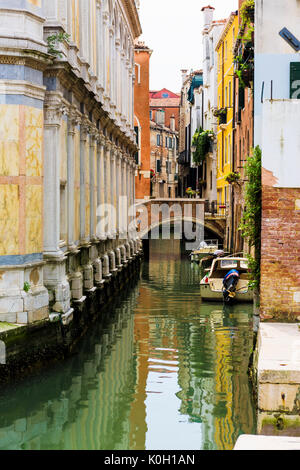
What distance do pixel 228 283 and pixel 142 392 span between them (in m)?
9.15

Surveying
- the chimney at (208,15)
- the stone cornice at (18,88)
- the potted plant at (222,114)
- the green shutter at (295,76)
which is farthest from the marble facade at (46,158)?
the chimney at (208,15)

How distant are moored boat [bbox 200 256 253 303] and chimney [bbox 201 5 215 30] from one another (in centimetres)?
2733

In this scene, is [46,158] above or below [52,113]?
below

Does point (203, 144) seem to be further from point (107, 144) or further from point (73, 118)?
point (73, 118)

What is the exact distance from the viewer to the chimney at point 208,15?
4416 centimetres

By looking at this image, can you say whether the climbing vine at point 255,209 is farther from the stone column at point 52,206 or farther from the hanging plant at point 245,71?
the hanging plant at point 245,71

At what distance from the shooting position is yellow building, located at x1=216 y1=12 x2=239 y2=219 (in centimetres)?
3056

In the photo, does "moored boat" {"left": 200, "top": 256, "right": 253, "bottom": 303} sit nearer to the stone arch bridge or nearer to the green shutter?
the green shutter

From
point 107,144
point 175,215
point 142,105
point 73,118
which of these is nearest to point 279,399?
point 73,118

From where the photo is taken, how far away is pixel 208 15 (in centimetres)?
4431

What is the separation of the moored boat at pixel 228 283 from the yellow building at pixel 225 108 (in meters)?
10.6

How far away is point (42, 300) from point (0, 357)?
1.64 meters

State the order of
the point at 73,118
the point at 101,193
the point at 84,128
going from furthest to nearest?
the point at 101,193
the point at 84,128
the point at 73,118

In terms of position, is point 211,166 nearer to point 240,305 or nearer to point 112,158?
point 112,158
